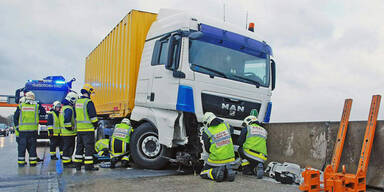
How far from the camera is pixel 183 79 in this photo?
230 inches

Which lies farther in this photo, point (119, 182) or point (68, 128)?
point (68, 128)

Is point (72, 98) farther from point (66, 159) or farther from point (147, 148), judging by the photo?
point (147, 148)

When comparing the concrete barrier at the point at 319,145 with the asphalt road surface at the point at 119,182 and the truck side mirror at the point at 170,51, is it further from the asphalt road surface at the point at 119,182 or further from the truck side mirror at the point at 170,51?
the truck side mirror at the point at 170,51

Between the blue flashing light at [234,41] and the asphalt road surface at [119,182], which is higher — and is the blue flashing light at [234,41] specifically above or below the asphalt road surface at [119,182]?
above

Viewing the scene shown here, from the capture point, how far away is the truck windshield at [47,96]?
12.9 m

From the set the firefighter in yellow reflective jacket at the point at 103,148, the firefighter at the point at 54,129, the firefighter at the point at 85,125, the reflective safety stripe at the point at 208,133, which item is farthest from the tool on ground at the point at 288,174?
the firefighter at the point at 54,129

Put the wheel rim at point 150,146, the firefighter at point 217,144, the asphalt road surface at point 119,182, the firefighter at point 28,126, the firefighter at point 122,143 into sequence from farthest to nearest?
Result: the firefighter at point 28,126, the firefighter at point 122,143, the wheel rim at point 150,146, the firefighter at point 217,144, the asphalt road surface at point 119,182

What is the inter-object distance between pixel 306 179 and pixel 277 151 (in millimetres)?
1993

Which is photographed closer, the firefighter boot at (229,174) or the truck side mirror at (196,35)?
the firefighter boot at (229,174)

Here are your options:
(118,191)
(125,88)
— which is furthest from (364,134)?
(125,88)

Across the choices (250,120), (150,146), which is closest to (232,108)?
(250,120)

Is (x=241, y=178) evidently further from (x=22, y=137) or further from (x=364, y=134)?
(x=22, y=137)

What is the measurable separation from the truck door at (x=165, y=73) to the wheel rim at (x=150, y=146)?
2.29ft

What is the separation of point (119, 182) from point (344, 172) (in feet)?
10.8
